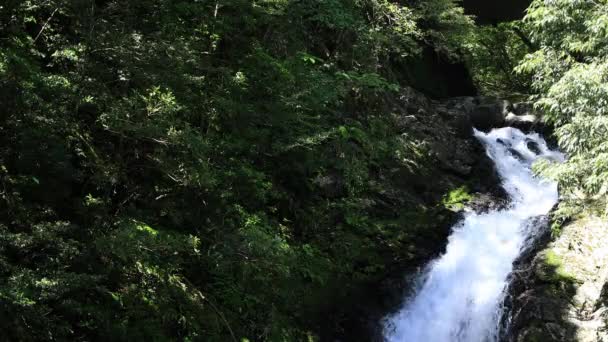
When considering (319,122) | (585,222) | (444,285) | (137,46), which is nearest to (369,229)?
(444,285)

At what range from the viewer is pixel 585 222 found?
1035 centimetres

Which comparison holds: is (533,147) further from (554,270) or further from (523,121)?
(554,270)

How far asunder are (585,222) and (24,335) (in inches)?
407

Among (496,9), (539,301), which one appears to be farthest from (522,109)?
(539,301)

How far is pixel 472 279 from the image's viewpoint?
10.5 metres

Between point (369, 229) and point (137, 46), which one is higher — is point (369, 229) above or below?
below

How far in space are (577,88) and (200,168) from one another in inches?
239

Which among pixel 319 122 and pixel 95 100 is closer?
pixel 95 100

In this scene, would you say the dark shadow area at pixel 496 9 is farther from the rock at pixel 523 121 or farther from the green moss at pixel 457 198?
the green moss at pixel 457 198

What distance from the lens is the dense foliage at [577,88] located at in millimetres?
7660

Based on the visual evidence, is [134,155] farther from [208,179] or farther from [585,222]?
[585,222]

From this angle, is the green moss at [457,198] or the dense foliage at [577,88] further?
the green moss at [457,198]

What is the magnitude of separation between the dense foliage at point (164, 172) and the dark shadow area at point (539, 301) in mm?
2744

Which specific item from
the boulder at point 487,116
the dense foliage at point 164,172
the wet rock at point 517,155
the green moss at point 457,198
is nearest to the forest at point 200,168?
the dense foliage at point 164,172
